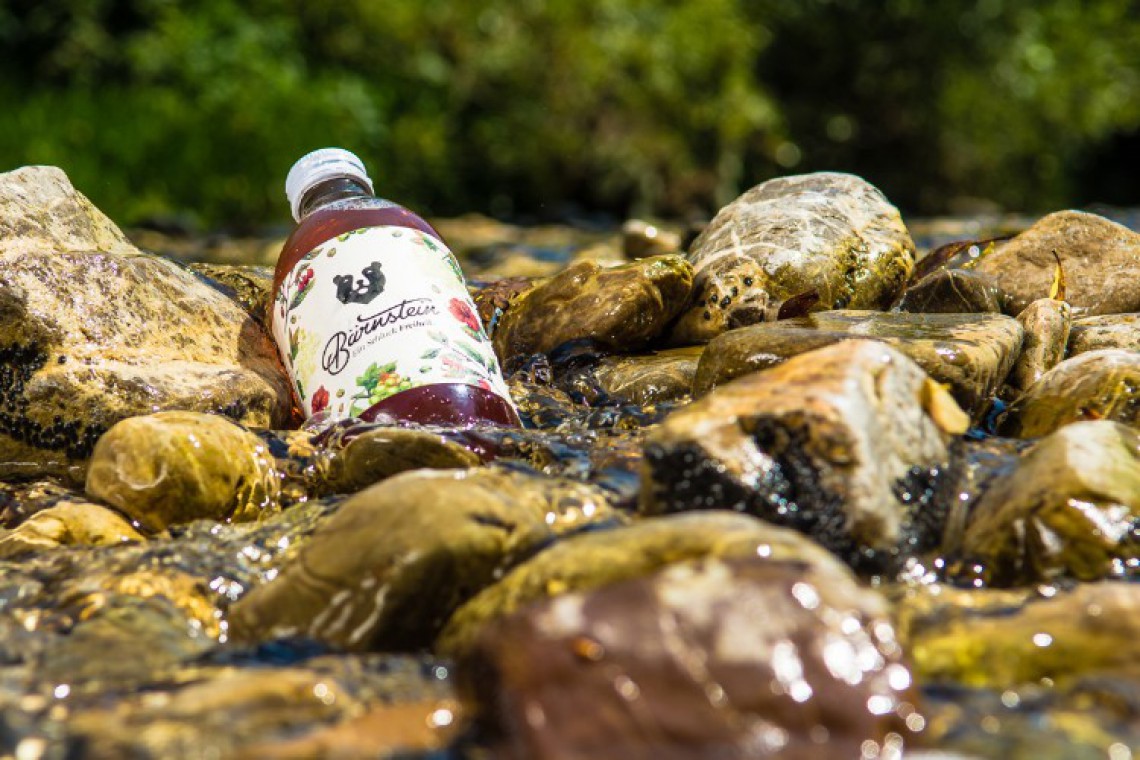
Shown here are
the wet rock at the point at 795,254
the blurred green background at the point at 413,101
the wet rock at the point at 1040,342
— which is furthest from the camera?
the blurred green background at the point at 413,101

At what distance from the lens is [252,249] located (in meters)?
10.1

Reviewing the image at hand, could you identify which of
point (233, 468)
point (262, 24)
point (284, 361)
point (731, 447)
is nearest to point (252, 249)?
point (262, 24)

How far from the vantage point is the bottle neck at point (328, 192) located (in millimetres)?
4234

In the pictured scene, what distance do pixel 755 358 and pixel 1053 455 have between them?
3.27ft

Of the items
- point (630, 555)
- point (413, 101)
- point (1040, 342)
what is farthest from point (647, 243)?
point (413, 101)

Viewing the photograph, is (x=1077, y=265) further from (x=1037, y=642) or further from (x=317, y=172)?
(x=1037, y=642)

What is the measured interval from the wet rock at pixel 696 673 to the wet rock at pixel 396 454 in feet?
4.12

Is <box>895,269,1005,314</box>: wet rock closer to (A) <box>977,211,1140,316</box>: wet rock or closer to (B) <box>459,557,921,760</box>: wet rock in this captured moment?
(A) <box>977,211,1140,316</box>: wet rock

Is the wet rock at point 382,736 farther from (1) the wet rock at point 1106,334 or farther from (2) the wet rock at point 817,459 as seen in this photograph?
(1) the wet rock at point 1106,334

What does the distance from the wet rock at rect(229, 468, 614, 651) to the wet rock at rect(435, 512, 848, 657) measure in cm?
9

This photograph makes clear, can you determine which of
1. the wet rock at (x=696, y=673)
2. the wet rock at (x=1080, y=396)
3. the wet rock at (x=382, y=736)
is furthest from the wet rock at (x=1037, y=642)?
the wet rock at (x=1080, y=396)

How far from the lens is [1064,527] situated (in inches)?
110

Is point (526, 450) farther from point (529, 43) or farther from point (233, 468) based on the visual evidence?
point (529, 43)

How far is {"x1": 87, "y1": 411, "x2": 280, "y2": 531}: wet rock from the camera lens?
3.24 metres
